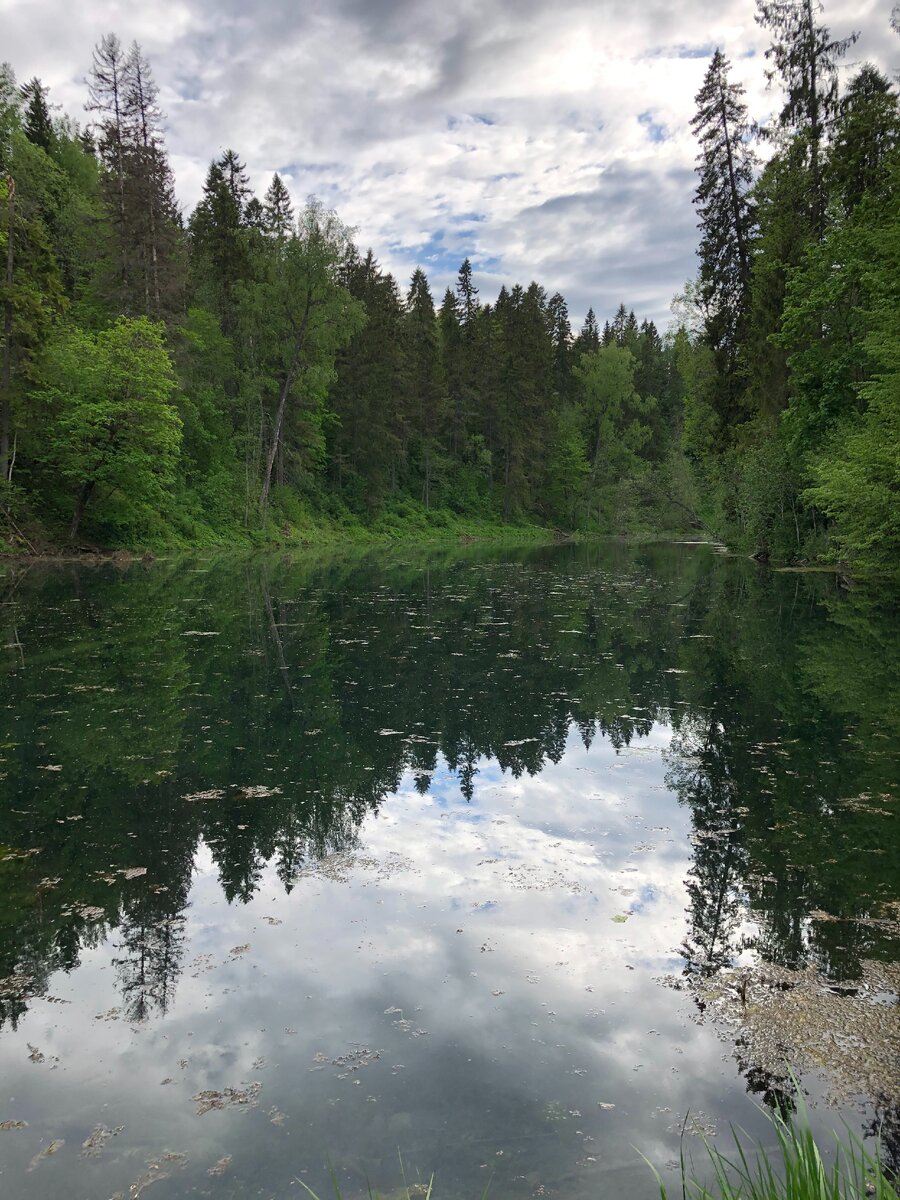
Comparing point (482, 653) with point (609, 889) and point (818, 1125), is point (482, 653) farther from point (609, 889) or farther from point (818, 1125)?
point (818, 1125)

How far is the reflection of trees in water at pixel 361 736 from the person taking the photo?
557 centimetres

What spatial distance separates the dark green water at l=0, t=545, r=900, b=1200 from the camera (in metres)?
3.49

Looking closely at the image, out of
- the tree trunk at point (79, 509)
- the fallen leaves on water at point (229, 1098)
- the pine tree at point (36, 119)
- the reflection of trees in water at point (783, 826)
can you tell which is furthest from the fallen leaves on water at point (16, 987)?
the pine tree at point (36, 119)

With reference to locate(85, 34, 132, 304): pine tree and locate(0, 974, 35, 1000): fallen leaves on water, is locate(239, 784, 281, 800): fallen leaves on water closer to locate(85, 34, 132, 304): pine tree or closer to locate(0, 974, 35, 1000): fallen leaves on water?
locate(0, 974, 35, 1000): fallen leaves on water

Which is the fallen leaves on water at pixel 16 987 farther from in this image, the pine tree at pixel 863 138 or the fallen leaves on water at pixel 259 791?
the pine tree at pixel 863 138

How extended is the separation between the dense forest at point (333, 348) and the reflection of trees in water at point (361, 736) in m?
7.44

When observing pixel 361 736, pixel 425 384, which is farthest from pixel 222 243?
pixel 361 736

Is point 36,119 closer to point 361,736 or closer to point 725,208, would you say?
point 725,208

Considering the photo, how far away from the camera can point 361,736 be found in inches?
371

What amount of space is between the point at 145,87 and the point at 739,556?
3679 cm

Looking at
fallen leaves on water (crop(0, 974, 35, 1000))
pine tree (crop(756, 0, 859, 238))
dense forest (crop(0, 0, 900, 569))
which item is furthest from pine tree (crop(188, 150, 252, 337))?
A: fallen leaves on water (crop(0, 974, 35, 1000))

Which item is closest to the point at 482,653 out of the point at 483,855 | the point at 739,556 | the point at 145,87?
the point at 483,855

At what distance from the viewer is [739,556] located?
42344mm

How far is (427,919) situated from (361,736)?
414 cm
